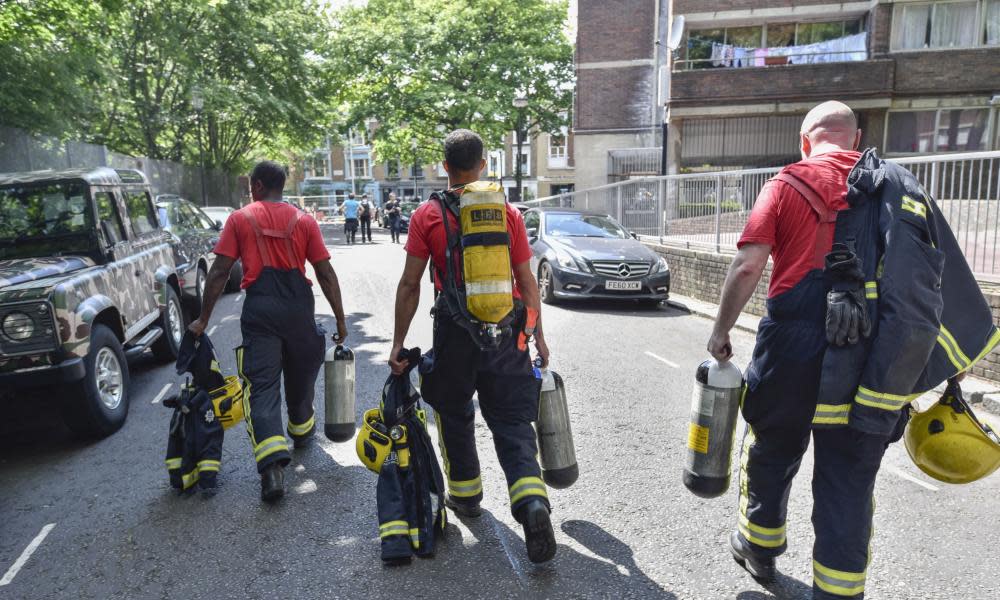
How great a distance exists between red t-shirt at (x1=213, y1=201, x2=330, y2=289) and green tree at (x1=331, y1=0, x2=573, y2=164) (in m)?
26.6

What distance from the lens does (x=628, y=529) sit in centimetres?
343

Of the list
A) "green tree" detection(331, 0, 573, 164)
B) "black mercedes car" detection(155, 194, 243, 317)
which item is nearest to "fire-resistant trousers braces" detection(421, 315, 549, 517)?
"black mercedes car" detection(155, 194, 243, 317)

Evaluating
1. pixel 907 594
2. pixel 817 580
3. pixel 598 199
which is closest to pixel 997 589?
pixel 907 594

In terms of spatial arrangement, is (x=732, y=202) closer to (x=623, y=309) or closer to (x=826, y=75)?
(x=623, y=309)

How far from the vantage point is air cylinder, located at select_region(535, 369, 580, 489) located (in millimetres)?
3277

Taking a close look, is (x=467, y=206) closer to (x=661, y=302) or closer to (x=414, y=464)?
(x=414, y=464)

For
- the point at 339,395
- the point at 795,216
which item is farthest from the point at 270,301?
the point at 795,216

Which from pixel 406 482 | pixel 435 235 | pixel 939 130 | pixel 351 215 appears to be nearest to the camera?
pixel 435 235

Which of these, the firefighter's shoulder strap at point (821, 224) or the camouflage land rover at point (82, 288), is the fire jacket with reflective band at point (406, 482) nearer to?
the firefighter's shoulder strap at point (821, 224)

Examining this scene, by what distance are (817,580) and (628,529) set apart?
105 centimetres

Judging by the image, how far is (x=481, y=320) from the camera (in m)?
2.88

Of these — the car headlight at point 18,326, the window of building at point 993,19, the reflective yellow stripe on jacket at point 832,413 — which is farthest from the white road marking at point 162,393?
the window of building at point 993,19

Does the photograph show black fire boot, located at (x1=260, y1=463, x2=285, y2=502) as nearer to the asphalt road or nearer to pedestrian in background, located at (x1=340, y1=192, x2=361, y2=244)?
the asphalt road

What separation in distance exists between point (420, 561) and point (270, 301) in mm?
1680
